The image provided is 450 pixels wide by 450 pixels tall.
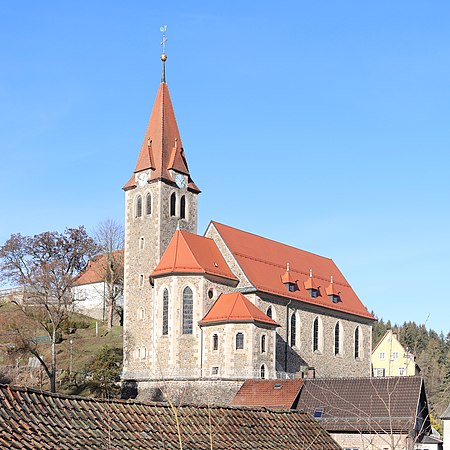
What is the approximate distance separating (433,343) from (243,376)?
89.0ft

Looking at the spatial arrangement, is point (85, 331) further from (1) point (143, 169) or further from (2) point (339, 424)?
(2) point (339, 424)

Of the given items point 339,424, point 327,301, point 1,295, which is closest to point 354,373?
point 327,301

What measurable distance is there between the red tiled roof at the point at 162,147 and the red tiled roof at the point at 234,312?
8.75 m

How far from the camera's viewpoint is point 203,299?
41.8 metres

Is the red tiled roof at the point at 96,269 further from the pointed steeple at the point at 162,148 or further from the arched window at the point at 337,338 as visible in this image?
the arched window at the point at 337,338

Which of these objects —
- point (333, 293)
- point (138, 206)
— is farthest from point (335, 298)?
point (138, 206)

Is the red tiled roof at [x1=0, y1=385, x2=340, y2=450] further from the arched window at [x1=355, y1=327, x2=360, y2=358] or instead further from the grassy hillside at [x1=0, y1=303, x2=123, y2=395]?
the arched window at [x1=355, y1=327, x2=360, y2=358]

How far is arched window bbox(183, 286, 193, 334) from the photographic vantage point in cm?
4175

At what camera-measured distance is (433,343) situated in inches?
506

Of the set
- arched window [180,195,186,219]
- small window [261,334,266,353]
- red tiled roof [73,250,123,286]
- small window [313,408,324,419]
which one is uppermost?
arched window [180,195,186,219]

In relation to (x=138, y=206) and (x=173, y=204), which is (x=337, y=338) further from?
(x=138, y=206)

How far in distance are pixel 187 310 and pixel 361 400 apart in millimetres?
13607

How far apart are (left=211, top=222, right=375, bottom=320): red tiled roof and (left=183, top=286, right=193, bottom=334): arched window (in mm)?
3788

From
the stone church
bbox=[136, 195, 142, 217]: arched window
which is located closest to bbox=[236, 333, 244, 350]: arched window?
the stone church
